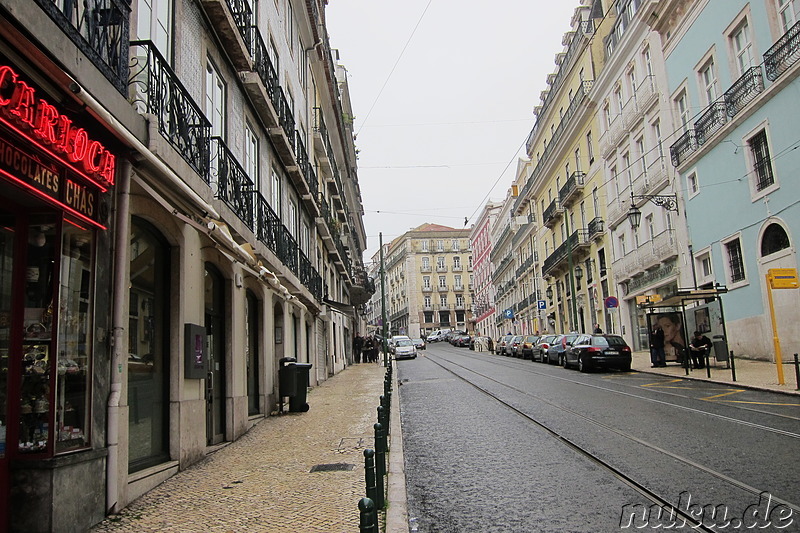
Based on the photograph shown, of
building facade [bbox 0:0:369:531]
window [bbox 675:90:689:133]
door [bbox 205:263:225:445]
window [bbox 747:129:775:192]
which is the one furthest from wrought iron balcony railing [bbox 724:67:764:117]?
door [bbox 205:263:225:445]

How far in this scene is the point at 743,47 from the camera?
66.9ft

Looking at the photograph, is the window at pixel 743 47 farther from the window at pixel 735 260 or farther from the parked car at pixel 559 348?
the parked car at pixel 559 348

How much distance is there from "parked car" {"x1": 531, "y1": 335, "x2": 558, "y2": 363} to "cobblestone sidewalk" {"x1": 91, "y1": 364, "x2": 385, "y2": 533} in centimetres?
2215

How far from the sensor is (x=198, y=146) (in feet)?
28.7

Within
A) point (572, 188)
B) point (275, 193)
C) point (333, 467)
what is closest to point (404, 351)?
point (572, 188)

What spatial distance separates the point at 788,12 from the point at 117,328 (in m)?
19.8

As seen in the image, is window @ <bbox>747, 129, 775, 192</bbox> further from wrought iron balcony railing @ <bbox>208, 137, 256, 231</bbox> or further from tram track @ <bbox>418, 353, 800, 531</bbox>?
wrought iron balcony railing @ <bbox>208, 137, 256, 231</bbox>

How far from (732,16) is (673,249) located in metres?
9.53

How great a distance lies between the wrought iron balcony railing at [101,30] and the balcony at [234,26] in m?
3.65

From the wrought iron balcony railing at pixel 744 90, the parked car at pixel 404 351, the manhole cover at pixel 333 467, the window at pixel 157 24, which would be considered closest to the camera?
the manhole cover at pixel 333 467

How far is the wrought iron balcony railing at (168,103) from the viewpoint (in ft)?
23.4

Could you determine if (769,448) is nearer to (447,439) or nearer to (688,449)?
(688,449)

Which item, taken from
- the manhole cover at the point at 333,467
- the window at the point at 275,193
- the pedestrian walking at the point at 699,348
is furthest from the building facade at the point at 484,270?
the manhole cover at the point at 333,467

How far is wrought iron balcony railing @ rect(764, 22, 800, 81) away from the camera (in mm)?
17094
